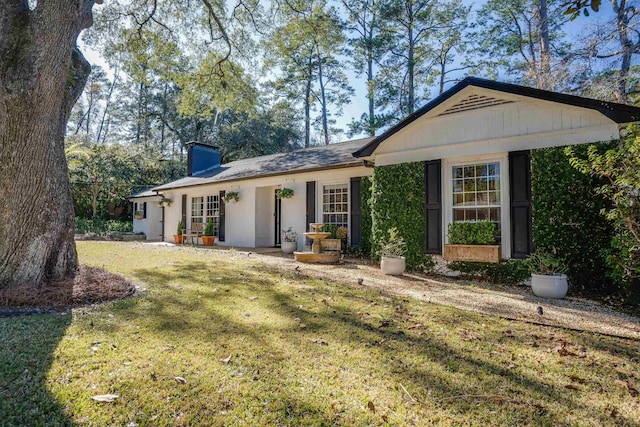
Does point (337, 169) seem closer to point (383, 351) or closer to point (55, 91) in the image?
point (55, 91)

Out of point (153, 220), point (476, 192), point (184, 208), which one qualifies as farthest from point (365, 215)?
point (153, 220)

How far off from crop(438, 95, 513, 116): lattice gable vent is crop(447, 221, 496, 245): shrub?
246 cm

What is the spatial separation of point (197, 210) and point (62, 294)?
11.6 meters

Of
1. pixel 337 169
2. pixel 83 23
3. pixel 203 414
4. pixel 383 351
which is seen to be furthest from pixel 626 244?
pixel 83 23

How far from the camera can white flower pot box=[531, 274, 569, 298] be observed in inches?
216

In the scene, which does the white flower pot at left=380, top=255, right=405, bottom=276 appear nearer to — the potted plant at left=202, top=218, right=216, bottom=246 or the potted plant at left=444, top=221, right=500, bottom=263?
the potted plant at left=444, top=221, right=500, bottom=263

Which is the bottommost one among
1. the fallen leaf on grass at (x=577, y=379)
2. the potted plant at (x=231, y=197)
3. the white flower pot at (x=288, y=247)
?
the fallen leaf on grass at (x=577, y=379)

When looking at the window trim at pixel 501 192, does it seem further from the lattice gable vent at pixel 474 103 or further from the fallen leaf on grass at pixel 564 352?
the fallen leaf on grass at pixel 564 352

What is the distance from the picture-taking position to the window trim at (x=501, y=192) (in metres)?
6.71

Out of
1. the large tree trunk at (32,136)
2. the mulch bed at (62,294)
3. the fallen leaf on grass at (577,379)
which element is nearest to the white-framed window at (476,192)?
the fallen leaf on grass at (577,379)

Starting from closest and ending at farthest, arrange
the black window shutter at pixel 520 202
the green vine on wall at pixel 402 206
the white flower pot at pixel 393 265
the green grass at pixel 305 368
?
1. the green grass at pixel 305 368
2. the black window shutter at pixel 520 202
3. the white flower pot at pixel 393 265
4. the green vine on wall at pixel 402 206

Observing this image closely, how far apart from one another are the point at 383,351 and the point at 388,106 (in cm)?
2144

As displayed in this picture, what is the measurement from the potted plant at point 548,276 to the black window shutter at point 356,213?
482 cm

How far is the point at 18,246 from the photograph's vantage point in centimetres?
488
